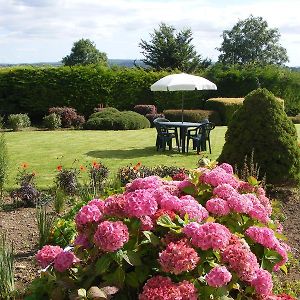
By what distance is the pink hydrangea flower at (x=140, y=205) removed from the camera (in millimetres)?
2643

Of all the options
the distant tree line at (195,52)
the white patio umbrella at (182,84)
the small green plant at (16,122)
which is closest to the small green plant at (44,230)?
the white patio umbrella at (182,84)

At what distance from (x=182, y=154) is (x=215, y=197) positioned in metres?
9.71

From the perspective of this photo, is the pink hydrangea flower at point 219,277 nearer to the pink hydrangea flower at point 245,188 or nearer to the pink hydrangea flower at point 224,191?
the pink hydrangea flower at point 224,191

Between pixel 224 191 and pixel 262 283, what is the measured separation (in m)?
0.66

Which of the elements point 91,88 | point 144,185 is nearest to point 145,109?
point 91,88

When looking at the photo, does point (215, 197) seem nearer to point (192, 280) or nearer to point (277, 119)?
point (192, 280)

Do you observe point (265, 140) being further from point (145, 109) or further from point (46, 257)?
point (145, 109)

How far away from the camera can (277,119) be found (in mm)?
7406

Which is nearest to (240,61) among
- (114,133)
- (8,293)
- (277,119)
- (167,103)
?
(167,103)

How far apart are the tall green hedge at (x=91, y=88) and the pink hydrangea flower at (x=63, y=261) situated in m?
20.3

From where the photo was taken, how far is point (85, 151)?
1332 cm

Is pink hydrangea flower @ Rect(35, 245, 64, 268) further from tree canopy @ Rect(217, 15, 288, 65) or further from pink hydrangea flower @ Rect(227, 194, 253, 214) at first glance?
tree canopy @ Rect(217, 15, 288, 65)

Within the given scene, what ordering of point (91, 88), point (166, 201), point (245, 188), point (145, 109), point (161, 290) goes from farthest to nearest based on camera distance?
point (91, 88), point (145, 109), point (245, 188), point (166, 201), point (161, 290)

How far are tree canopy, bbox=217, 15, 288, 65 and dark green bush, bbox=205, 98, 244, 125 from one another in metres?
47.7
